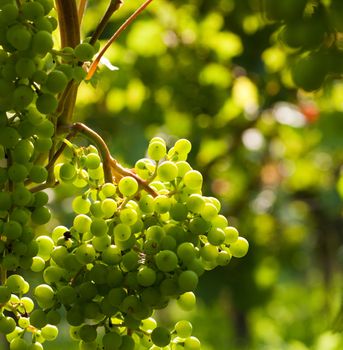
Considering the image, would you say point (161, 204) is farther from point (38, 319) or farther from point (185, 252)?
point (38, 319)

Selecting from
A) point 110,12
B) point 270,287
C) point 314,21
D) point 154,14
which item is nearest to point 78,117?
point 154,14

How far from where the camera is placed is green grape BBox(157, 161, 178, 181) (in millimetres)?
783

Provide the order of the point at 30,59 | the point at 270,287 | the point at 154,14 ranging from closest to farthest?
1. the point at 30,59
2. the point at 154,14
3. the point at 270,287

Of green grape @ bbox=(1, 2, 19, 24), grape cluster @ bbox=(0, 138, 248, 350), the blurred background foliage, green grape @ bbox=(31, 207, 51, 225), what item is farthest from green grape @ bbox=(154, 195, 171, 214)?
the blurred background foliage

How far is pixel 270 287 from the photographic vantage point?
8.92 ft

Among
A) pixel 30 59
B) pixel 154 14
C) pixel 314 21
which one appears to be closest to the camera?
pixel 314 21

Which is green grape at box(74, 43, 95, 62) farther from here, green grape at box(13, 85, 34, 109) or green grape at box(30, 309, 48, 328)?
green grape at box(30, 309, 48, 328)

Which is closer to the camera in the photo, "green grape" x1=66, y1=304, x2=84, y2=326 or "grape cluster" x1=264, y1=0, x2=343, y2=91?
"grape cluster" x1=264, y1=0, x2=343, y2=91

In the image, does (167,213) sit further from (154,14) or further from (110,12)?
(154,14)

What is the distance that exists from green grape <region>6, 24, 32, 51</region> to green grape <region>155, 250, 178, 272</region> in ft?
0.73

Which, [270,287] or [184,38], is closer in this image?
[184,38]

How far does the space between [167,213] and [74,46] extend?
0.64ft

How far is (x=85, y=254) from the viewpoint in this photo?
2.45 feet

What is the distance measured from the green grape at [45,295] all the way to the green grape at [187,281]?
0.13 m
